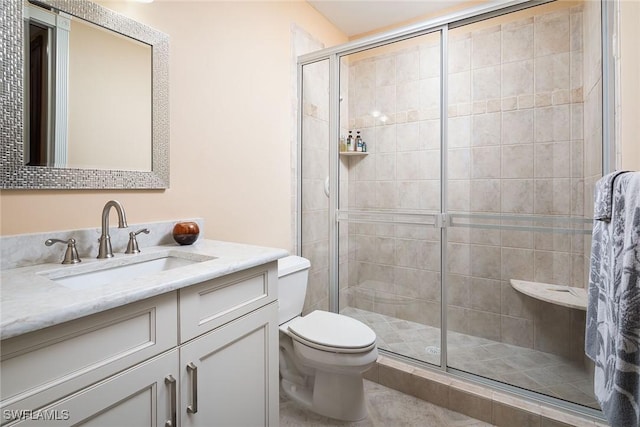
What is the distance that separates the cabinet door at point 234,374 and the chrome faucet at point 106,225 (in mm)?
506

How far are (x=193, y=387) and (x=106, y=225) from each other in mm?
638

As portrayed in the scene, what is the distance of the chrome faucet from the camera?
44.6 inches

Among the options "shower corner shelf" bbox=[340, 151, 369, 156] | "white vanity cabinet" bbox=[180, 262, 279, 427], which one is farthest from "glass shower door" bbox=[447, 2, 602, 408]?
"white vanity cabinet" bbox=[180, 262, 279, 427]

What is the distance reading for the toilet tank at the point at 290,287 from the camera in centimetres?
171

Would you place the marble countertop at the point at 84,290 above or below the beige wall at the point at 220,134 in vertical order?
below

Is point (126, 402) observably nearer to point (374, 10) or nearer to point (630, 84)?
point (630, 84)

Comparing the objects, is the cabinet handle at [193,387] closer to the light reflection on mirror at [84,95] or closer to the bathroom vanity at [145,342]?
the bathroom vanity at [145,342]

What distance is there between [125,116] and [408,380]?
192 cm

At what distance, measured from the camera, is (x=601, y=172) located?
4.97ft

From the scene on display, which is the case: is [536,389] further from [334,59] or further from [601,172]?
[334,59]

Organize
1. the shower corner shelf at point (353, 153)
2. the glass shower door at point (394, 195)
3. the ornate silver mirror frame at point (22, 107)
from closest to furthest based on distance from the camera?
1. the ornate silver mirror frame at point (22, 107)
2. the glass shower door at point (394, 195)
3. the shower corner shelf at point (353, 153)

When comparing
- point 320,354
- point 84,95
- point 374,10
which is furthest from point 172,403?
point 374,10

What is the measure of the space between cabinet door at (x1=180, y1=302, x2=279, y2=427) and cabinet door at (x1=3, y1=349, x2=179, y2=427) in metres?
0.05

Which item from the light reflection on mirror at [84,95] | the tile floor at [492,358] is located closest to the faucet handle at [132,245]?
the light reflection on mirror at [84,95]
